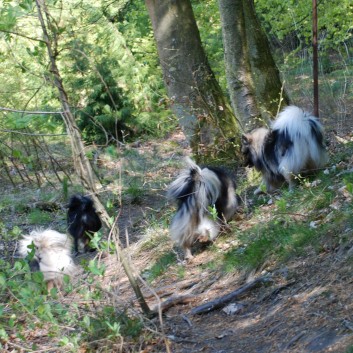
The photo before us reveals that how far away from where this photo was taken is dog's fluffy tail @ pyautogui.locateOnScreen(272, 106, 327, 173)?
8266mm

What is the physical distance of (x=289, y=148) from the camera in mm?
8367

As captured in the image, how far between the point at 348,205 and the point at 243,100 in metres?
4.06

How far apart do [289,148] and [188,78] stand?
2.76 m

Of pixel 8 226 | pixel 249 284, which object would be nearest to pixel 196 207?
pixel 249 284

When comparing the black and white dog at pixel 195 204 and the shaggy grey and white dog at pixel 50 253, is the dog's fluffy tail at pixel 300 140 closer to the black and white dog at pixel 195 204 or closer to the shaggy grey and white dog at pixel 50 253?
the black and white dog at pixel 195 204

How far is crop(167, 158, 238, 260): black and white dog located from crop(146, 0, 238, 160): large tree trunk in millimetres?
2674

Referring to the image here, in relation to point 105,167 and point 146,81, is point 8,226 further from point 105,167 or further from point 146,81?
point 146,81

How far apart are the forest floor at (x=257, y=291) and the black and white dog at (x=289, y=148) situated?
14.2 inches

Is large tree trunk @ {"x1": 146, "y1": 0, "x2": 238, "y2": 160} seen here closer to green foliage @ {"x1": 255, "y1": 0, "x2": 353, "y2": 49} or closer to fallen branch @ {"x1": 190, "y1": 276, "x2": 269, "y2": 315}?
green foliage @ {"x1": 255, "y1": 0, "x2": 353, "y2": 49}

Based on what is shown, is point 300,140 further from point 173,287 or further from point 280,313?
point 280,313

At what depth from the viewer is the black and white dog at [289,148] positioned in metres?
8.27

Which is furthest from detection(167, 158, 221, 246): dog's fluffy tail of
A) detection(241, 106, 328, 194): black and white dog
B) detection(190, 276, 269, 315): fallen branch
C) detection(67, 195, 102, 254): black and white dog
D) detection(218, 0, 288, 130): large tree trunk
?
detection(67, 195, 102, 254): black and white dog

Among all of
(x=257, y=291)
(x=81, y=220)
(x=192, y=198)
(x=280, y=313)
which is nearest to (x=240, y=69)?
(x=192, y=198)

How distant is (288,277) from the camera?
5.73 m
